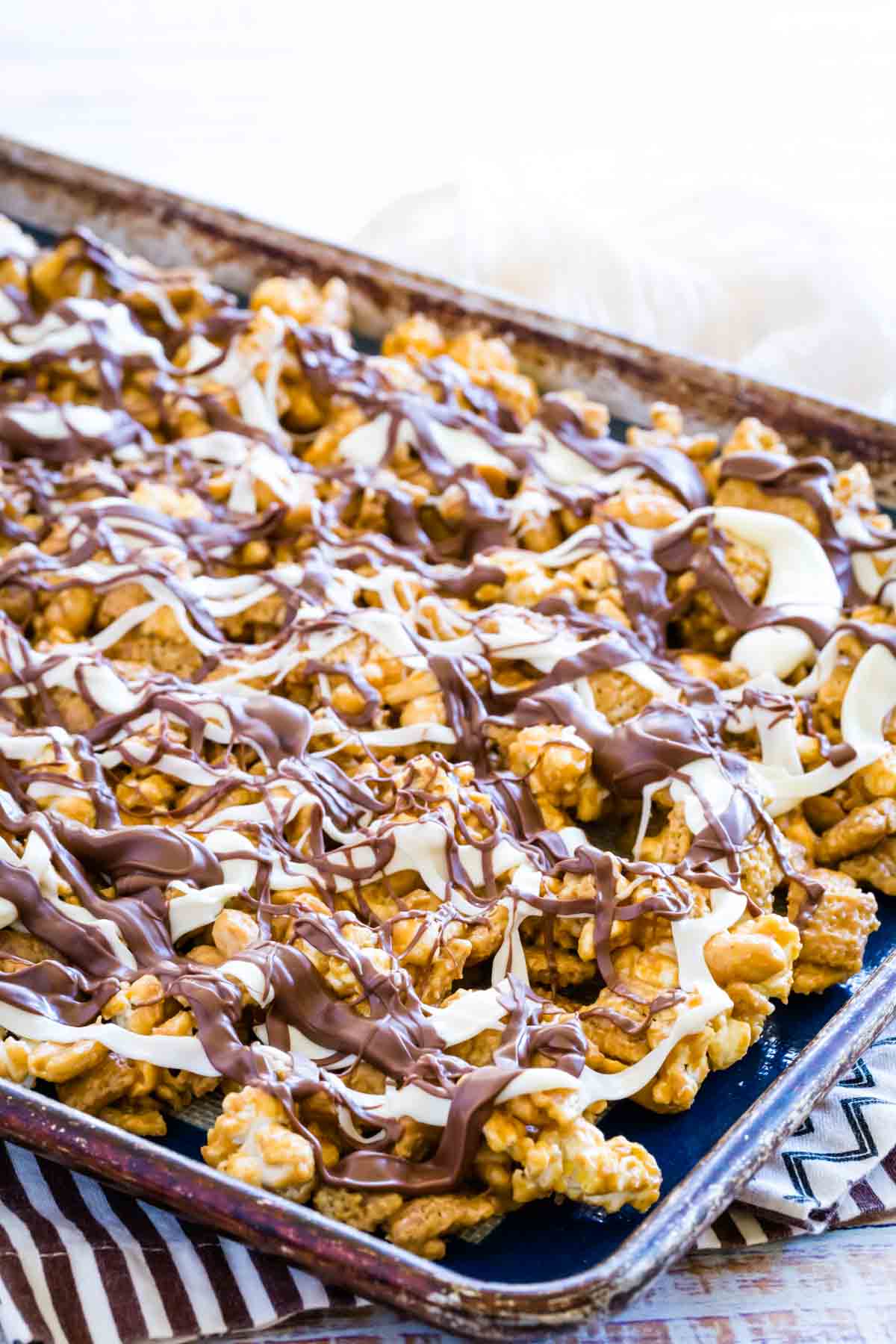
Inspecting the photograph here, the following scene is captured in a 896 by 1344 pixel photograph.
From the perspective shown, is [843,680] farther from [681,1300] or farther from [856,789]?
[681,1300]

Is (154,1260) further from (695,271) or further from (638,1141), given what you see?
(695,271)

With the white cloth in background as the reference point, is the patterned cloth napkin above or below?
below

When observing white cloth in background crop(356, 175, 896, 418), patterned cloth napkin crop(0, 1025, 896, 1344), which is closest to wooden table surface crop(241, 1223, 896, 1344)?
patterned cloth napkin crop(0, 1025, 896, 1344)

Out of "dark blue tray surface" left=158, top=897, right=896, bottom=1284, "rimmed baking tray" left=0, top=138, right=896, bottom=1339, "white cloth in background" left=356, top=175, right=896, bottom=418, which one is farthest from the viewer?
"white cloth in background" left=356, top=175, right=896, bottom=418

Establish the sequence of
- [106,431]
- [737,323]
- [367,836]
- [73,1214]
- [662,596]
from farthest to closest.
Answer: [737,323] < [106,431] < [662,596] < [367,836] < [73,1214]

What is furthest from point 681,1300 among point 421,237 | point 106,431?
point 421,237


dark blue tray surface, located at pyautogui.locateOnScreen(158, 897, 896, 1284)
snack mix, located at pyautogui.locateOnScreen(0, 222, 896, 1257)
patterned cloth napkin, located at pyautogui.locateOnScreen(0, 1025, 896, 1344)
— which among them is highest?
snack mix, located at pyautogui.locateOnScreen(0, 222, 896, 1257)

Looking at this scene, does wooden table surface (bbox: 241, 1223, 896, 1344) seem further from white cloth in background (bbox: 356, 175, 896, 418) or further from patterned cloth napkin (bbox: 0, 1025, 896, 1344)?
white cloth in background (bbox: 356, 175, 896, 418)
